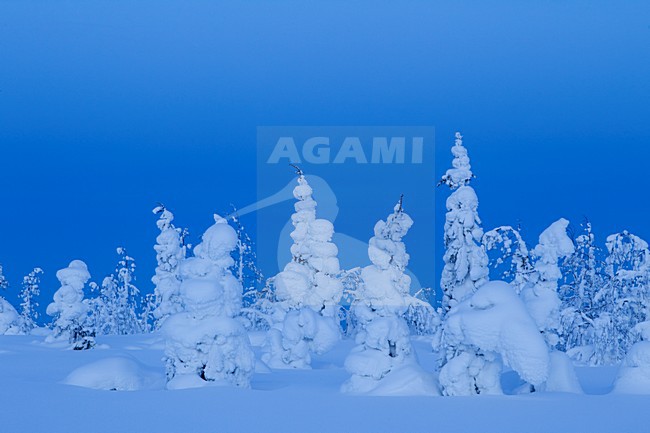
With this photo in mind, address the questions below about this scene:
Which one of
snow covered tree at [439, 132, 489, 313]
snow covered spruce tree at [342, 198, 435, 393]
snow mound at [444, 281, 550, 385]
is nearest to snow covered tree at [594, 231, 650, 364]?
snow covered tree at [439, 132, 489, 313]

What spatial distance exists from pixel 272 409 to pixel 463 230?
10.7 metres

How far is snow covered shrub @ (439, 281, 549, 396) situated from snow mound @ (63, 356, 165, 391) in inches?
245

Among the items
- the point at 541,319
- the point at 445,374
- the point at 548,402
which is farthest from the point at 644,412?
the point at 541,319

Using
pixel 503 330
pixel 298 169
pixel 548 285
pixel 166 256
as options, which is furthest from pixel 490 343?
pixel 166 256

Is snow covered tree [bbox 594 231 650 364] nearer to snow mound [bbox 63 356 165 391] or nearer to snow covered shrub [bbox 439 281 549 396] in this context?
snow covered shrub [bbox 439 281 549 396]

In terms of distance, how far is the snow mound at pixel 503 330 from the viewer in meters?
12.2

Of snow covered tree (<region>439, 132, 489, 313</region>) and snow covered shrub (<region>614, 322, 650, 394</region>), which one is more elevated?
snow covered tree (<region>439, 132, 489, 313</region>)

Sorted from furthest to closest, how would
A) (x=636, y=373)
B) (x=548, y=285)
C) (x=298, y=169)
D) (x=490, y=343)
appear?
(x=298, y=169) → (x=548, y=285) → (x=636, y=373) → (x=490, y=343)

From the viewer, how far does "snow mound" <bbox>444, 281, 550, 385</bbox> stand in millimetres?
12188

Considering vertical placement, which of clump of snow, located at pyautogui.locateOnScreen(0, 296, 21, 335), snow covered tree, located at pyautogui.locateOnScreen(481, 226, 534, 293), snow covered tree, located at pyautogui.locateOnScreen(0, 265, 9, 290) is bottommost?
clump of snow, located at pyautogui.locateOnScreen(0, 296, 21, 335)

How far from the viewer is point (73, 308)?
87.4ft

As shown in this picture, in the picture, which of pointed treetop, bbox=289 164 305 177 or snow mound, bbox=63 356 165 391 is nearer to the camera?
snow mound, bbox=63 356 165 391

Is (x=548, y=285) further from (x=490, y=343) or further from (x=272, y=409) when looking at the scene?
(x=272, y=409)

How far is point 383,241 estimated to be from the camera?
22.8 m
